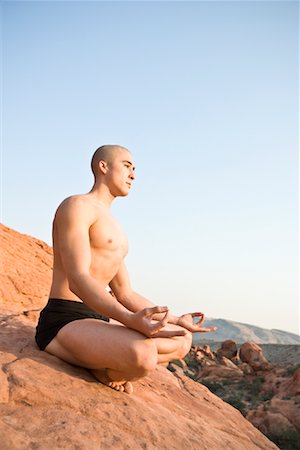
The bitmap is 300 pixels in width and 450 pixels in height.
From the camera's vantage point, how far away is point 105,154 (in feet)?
12.3

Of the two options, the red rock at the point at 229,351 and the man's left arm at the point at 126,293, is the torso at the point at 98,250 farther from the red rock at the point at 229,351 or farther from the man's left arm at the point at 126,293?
the red rock at the point at 229,351

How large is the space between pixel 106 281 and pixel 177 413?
48.9 inches

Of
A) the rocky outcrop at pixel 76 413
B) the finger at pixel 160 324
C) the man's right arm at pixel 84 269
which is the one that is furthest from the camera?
the man's right arm at pixel 84 269

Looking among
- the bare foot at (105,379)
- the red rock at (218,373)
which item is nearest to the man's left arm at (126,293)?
the bare foot at (105,379)

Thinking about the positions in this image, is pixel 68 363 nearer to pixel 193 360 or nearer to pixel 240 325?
pixel 193 360

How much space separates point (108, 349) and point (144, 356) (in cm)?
24

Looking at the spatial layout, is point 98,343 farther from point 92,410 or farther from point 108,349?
point 92,410

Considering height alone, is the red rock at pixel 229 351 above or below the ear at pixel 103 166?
below

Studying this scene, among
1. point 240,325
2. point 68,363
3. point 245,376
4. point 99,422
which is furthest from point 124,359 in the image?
point 240,325

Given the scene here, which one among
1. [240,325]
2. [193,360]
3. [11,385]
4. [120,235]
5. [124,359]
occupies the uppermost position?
[120,235]

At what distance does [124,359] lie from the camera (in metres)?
2.88

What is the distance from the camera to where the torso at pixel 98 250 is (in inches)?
136

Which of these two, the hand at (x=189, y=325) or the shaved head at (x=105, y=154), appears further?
the shaved head at (x=105, y=154)

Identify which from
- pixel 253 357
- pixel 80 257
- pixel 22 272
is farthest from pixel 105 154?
pixel 253 357
